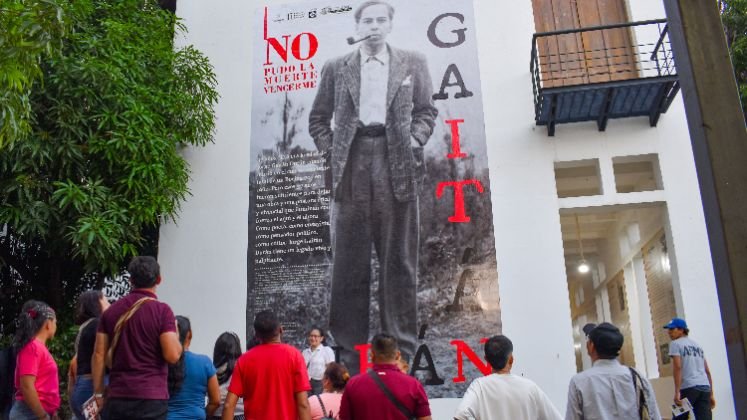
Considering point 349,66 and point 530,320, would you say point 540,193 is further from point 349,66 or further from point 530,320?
point 349,66

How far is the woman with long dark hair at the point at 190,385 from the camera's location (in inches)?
158

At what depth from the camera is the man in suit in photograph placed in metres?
9.22

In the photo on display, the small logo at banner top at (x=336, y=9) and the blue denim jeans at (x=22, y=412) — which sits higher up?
the small logo at banner top at (x=336, y=9)

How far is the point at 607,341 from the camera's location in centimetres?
378

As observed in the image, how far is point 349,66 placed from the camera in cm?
1032

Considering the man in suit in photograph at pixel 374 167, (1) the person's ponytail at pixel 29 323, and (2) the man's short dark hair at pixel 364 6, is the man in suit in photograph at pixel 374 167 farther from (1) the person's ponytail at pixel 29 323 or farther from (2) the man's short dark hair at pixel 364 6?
(1) the person's ponytail at pixel 29 323

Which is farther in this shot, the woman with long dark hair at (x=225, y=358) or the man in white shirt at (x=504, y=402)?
the woman with long dark hair at (x=225, y=358)

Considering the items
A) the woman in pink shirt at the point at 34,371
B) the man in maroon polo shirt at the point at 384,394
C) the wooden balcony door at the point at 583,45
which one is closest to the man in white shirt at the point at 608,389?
the man in maroon polo shirt at the point at 384,394

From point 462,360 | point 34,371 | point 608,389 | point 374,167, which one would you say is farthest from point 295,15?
point 608,389

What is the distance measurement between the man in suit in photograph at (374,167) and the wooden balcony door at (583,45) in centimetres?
188

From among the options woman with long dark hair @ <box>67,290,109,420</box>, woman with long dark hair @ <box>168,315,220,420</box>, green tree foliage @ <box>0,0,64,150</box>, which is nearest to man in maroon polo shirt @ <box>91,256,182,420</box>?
woman with long dark hair @ <box>168,315,220,420</box>

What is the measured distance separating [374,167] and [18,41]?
5.18 metres

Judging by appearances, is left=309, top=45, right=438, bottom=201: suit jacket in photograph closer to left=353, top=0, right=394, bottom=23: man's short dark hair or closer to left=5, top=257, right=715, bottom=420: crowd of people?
left=353, top=0, right=394, bottom=23: man's short dark hair

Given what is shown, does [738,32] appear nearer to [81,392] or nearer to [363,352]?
[363,352]
